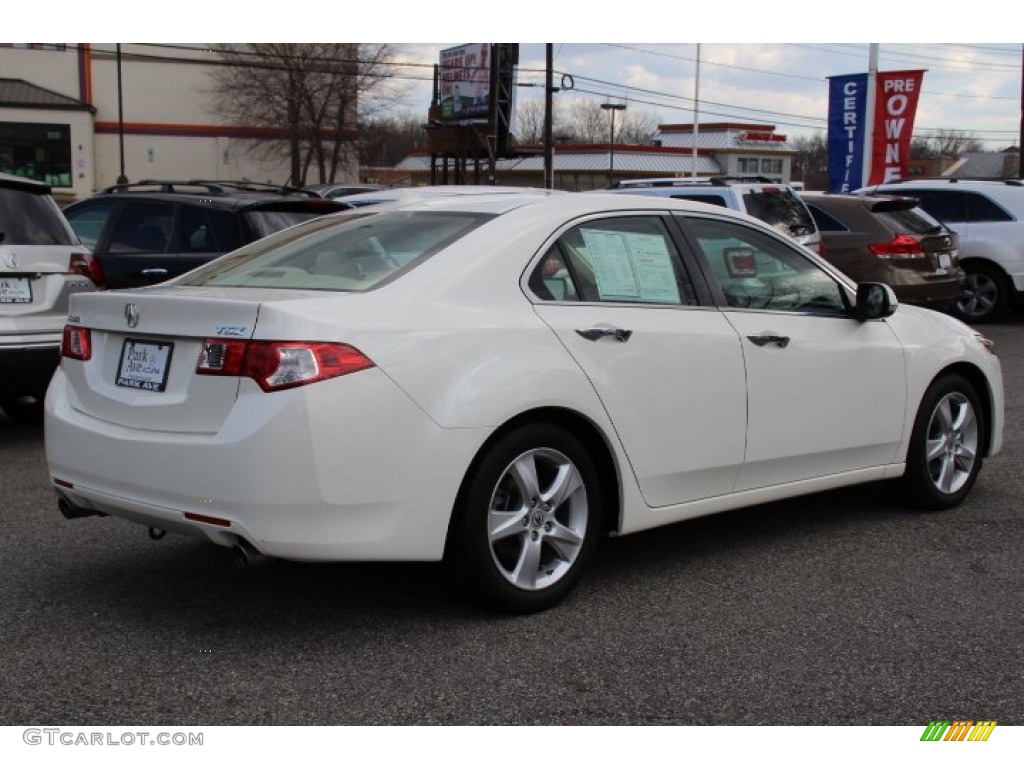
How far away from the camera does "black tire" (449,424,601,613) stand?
415 cm

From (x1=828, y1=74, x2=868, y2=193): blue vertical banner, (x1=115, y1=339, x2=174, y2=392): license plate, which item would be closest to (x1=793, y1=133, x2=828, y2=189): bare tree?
(x1=828, y1=74, x2=868, y2=193): blue vertical banner

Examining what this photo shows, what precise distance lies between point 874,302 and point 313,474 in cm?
298

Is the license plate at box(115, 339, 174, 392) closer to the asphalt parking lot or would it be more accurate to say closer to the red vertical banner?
the asphalt parking lot

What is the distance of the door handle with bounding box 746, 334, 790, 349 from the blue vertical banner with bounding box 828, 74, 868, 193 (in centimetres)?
2010

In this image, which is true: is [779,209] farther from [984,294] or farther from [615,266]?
[615,266]

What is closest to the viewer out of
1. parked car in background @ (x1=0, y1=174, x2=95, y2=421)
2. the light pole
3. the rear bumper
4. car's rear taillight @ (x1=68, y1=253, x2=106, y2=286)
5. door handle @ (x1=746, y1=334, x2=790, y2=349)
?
the rear bumper

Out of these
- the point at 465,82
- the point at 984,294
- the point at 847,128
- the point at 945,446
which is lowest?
the point at 945,446

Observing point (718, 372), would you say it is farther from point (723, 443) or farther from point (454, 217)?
point (454, 217)

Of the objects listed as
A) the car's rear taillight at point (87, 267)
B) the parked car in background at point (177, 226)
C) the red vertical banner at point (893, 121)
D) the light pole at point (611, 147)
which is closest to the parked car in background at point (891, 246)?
the parked car in background at point (177, 226)

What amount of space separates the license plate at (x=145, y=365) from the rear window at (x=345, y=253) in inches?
18.5

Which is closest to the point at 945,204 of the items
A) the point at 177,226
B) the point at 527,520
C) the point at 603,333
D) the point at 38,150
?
the point at 177,226

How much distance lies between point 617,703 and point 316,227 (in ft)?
8.42

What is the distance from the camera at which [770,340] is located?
16.8 ft

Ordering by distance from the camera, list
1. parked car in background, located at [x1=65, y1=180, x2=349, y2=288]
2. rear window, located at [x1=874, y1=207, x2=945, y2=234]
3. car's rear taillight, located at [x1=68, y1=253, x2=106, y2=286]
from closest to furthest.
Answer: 1. car's rear taillight, located at [x1=68, y1=253, x2=106, y2=286]
2. parked car in background, located at [x1=65, y1=180, x2=349, y2=288]
3. rear window, located at [x1=874, y1=207, x2=945, y2=234]
